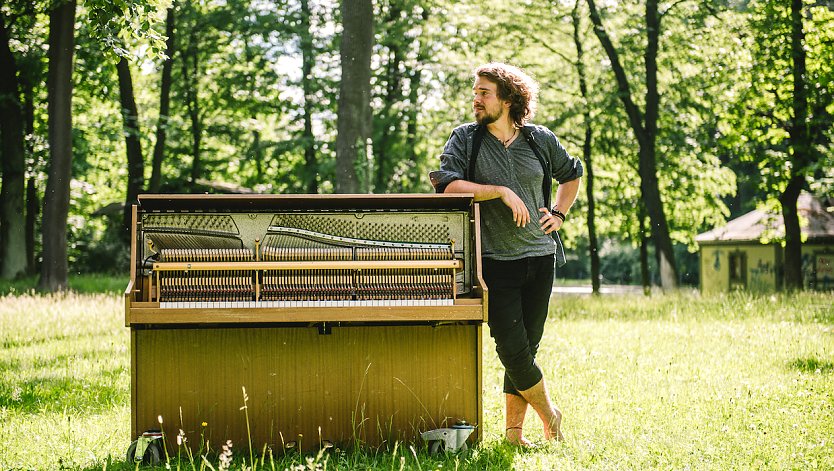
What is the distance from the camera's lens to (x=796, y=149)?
69.1 ft

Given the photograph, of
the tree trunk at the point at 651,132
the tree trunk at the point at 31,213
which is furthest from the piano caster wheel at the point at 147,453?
the tree trunk at the point at 31,213

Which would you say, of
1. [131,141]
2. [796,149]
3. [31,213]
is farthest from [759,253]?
[31,213]

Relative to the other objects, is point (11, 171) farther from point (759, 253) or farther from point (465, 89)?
point (759, 253)

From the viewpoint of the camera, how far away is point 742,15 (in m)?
22.4

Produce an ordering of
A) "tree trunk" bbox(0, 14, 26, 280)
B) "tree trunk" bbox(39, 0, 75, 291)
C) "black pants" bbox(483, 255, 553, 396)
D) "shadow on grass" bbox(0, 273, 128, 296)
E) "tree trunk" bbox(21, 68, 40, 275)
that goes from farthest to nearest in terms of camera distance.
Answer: "tree trunk" bbox(21, 68, 40, 275)
"tree trunk" bbox(0, 14, 26, 280)
"shadow on grass" bbox(0, 273, 128, 296)
"tree trunk" bbox(39, 0, 75, 291)
"black pants" bbox(483, 255, 553, 396)

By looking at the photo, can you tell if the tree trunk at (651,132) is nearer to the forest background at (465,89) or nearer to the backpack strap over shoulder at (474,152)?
the forest background at (465,89)

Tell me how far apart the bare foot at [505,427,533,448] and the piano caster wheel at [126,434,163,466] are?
196 centimetres

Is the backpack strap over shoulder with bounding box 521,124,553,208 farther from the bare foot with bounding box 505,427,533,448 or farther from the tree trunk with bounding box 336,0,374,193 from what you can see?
the tree trunk with bounding box 336,0,374,193

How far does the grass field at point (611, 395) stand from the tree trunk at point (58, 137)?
13.7ft

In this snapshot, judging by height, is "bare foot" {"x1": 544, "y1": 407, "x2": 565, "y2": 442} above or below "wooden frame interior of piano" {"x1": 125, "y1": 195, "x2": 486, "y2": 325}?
below

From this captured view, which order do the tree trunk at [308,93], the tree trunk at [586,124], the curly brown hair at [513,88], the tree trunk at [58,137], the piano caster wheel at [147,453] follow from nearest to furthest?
the piano caster wheel at [147,453] → the curly brown hair at [513,88] → the tree trunk at [58,137] → the tree trunk at [308,93] → the tree trunk at [586,124]

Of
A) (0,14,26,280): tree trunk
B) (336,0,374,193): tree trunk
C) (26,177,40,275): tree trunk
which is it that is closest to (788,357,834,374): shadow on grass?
(336,0,374,193): tree trunk

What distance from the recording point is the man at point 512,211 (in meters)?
4.90

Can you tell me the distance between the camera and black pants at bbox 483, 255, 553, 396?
4859 millimetres
